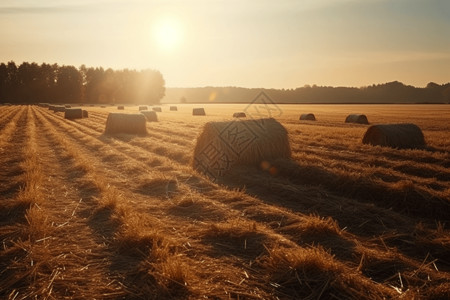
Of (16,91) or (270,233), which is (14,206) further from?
(16,91)

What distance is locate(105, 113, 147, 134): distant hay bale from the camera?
22.1 m

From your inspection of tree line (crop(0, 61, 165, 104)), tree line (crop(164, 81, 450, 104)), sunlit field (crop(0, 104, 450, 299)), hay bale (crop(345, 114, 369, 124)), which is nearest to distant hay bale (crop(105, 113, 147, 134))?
sunlit field (crop(0, 104, 450, 299))

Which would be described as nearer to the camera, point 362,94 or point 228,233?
point 228,233

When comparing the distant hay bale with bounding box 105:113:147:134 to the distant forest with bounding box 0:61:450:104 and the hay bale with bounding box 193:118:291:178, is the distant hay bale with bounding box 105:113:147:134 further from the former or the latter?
the distant forest with bounding box 0:61:450:104

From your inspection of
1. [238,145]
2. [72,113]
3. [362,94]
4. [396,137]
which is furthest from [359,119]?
[362,94]

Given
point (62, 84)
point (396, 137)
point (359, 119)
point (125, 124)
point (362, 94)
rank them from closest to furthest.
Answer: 1. point (396, 137)
2. point (125, 124)
3. point (359, 119)
4. point (62, 84)
5. point (362, 94)

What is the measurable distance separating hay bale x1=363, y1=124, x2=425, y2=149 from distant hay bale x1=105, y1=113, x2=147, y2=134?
13034 mm

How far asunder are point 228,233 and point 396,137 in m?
11.8

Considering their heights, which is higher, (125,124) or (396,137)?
(396,137)

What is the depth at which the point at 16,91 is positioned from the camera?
106m

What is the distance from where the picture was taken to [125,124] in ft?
72.4

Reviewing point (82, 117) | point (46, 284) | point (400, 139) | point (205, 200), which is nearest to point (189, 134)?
point (400, 139)

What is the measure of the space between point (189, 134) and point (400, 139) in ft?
35.7

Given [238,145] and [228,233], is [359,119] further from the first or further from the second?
[228,233]
